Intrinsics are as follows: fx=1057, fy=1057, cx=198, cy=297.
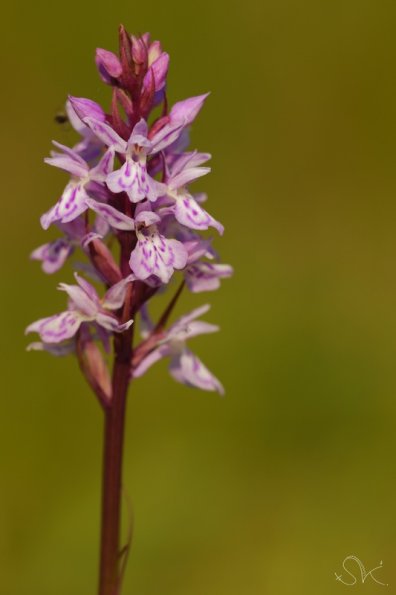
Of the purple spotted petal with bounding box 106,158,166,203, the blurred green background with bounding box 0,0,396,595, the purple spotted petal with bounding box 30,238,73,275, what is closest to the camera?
the purple spotted petal with bounding box 106,158,166,203

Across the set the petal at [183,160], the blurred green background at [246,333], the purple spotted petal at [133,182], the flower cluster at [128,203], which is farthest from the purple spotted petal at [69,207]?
the blurred green background at [246,333]

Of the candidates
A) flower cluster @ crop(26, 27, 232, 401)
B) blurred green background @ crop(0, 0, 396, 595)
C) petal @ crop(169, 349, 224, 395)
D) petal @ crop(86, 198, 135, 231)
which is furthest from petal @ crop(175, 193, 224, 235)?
blurred green background @ crop(0, 0, 396, 595)

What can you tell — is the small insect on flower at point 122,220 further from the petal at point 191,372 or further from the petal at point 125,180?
the petal at point 191,372

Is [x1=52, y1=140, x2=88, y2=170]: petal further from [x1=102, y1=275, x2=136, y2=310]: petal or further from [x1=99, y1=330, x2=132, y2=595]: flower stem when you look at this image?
[x1=99, y1=330, x2=132, y2=595]: flower stem

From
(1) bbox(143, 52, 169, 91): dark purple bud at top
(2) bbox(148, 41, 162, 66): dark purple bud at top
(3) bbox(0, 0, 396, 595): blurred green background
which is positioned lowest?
(3) bbox(0, 0, 396, 595): blurred green background

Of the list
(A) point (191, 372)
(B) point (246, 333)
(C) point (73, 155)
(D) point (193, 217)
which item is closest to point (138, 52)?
(C) point (73, 155)

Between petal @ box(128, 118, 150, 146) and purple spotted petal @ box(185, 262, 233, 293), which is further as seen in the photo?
purple spotted petal @ box(185, 262, 233, 293)

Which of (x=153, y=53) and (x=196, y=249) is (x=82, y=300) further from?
Result: (x=153, y=53)
